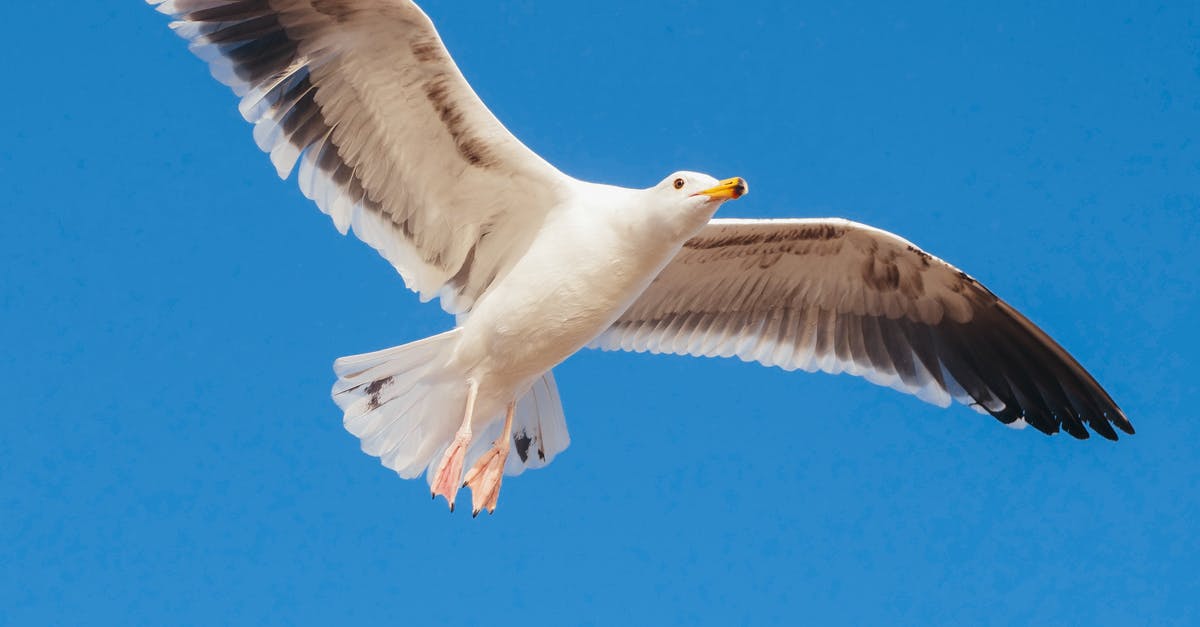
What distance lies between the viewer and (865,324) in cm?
838

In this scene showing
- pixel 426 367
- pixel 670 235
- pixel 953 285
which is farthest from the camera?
pixel 953 285

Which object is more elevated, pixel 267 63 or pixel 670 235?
pixel 267 63

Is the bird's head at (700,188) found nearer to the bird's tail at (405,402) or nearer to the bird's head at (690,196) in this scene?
the bird's head at (690,196)

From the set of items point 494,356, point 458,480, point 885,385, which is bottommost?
point 458,480

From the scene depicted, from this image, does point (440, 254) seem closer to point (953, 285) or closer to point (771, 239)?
point (771, 239)

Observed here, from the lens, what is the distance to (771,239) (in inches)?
310

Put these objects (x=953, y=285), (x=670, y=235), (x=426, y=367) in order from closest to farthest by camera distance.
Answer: (x=670, y=235), (x=426, y=367), (x=953, y=285)

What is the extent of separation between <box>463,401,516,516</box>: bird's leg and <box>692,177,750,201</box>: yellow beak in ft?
5.08

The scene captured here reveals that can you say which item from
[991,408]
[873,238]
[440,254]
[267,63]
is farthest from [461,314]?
[991,408]

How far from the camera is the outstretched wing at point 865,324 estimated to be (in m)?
8.05

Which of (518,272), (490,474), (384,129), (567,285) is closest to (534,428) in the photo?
(490,474)

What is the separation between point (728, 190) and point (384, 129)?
1693 mm

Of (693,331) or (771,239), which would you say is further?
(693,331)

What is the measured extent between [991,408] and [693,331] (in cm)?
158
